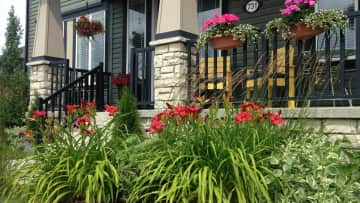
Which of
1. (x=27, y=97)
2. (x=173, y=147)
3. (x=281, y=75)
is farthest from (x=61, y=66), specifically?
(x=173, y=147)

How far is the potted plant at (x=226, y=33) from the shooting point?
4.65m

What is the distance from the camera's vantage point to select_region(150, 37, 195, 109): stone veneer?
5074 millimetres

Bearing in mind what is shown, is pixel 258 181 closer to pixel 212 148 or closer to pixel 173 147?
pixel 212 148

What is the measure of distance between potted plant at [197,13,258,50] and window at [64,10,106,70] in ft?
17.8

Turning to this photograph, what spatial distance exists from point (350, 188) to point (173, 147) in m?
1.29

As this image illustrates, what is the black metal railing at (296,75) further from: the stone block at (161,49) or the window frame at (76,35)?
the window frame at (76,35)

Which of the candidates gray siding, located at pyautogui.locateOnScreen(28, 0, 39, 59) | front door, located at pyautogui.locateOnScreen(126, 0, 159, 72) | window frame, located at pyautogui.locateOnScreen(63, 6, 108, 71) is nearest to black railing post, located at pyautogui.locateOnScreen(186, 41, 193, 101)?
front door, located at pyautogui.locateOnScreen(126, 0, 159, 72)

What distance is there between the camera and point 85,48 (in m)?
10.4

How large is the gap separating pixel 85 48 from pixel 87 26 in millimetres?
1666

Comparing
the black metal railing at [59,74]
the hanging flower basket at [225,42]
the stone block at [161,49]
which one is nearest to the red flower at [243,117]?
the hanging flower basket at [225,42]

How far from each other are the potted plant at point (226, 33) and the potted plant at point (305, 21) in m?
0.27

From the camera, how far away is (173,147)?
3.03m

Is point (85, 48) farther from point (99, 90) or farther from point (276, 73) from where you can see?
point (276, 73)

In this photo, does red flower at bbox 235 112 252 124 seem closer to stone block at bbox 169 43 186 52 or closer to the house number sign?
stone block at bbox 169 43 186 52
